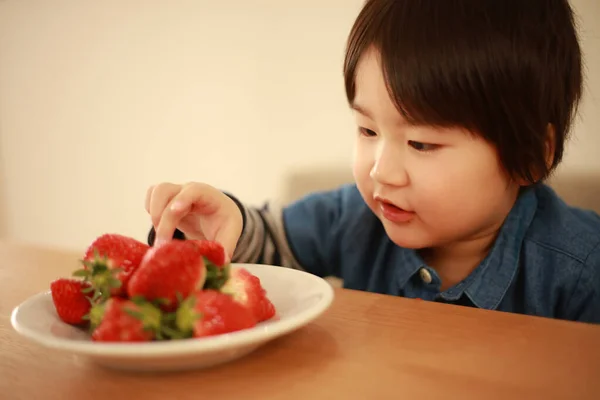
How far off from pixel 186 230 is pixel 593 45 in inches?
31.0

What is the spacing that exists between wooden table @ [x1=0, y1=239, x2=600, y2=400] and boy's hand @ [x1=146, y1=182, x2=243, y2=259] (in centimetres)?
21

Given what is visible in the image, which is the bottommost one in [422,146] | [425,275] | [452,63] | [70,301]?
[425,275]

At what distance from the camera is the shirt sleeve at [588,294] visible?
2.78ft

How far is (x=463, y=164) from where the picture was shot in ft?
2.56

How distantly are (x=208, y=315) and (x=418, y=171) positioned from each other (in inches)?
15.5

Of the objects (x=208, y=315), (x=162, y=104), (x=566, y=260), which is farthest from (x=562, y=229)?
(x=162, y=104)

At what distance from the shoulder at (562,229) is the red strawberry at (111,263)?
609 millimetres

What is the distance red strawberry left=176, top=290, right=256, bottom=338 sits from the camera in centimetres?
47

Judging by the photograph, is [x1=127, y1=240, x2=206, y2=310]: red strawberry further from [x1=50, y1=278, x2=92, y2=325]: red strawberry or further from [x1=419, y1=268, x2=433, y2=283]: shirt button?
[x1=419, y1=268, x2=433, y2=283]: shirt button

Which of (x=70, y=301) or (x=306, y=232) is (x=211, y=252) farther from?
(x=306, y=232)

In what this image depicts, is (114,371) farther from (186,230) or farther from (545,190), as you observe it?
(545,190)

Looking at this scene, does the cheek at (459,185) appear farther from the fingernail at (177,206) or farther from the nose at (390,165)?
the fingernail at (177,206)

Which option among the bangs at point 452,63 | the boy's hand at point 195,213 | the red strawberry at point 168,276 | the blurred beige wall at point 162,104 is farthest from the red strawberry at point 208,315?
the blurred beige wall at point 162,104

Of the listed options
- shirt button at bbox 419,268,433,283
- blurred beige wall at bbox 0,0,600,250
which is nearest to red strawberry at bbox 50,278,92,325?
shirt button at bbox 419,268,433,283
